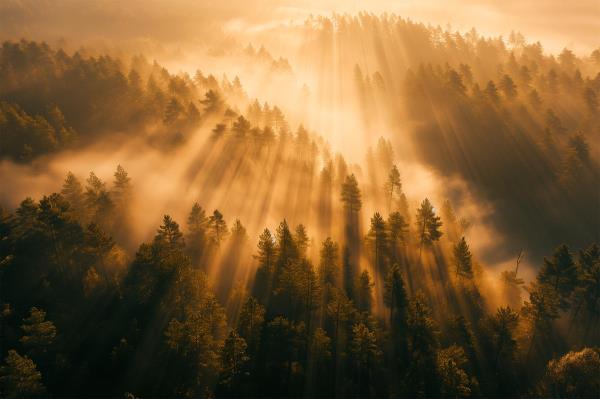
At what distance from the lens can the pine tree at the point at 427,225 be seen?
223 ft

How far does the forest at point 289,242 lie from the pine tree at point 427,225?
0.46m

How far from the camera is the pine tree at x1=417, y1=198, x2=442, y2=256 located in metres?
68.0

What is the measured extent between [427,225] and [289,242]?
2733 cm

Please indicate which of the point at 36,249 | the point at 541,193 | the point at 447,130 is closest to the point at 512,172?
the point at 541,193


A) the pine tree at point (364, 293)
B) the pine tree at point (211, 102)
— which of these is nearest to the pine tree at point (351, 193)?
the pine tree at point (364, 293)

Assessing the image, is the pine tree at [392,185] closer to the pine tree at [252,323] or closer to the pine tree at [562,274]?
the pine tree at [562,274]

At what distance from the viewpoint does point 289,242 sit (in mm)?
59188

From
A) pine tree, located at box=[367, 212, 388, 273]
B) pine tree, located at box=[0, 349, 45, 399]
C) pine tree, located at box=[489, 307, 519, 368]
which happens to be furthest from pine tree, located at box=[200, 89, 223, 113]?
pine tree, located at box=[489, 307, 519, 368]

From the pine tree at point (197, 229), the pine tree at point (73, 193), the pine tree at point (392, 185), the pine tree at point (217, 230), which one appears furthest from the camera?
the pine tree at point (392, 185)

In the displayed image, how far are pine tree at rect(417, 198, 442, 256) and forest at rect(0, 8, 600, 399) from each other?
1.51 feet

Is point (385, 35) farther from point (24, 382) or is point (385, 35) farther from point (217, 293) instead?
point (24, 382)

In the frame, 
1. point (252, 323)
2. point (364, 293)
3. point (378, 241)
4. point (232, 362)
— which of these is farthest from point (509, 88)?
point (232, 362)

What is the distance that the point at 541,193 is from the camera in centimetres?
9150

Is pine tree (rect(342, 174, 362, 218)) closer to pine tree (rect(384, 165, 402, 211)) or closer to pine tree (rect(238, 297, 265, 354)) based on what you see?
pine tree (rect(384, 165, 402, 211))
